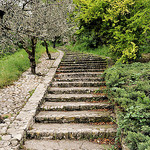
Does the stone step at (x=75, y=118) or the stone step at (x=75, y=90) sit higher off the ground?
the stone step at (x=75, y=90)

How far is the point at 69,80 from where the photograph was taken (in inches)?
259

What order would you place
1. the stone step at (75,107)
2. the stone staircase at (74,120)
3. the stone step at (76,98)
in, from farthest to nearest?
the stone step at (76,98) → the stone step at (75,107) → the stone staircase at (74,120)

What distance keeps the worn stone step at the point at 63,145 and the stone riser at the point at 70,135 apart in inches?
3.8

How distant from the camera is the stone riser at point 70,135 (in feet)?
11.5

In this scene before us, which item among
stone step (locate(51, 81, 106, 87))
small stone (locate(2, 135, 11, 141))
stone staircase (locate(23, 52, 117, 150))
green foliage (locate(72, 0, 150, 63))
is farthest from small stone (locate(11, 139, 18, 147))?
green foliage (locate(72, 0, 150, 63))

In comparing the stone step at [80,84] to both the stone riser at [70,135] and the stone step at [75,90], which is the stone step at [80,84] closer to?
the stone step at [75,90]

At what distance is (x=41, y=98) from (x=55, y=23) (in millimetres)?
5673

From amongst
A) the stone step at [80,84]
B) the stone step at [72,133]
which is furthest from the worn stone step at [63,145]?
the stone step at [80,84]

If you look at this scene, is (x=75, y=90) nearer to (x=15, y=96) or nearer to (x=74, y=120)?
(x=74, y=120)

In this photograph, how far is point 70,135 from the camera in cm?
353

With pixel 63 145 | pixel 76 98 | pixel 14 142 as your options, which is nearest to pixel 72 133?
pixel 63 145

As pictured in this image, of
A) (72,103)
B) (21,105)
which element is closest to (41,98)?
(21,105)

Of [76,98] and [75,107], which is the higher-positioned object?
[76,98]

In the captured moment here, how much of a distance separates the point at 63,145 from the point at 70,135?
0.98 ft
